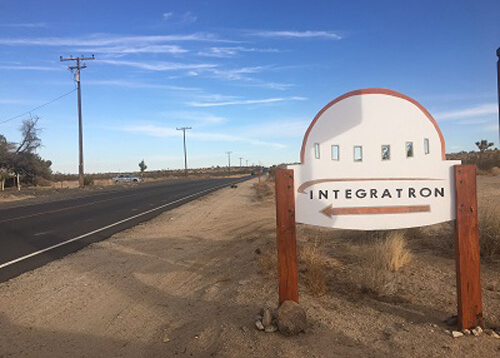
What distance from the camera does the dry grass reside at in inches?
198

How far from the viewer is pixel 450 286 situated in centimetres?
531

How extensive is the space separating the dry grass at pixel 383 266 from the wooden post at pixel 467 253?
1049 millimetres

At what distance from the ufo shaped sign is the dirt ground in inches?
41.9

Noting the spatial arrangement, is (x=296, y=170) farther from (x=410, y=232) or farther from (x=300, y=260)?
(x=410, y=232)

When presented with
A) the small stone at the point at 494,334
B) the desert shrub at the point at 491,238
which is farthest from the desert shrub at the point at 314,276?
the desert shrub at the point at 491,238

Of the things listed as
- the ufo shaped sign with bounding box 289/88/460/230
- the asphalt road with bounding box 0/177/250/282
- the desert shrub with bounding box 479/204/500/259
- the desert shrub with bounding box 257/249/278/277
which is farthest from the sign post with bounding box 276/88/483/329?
the asphalt road with bounding box 0/177/250/282

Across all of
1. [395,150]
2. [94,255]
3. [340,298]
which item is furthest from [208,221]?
[395,150]

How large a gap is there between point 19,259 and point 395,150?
25.8 ft

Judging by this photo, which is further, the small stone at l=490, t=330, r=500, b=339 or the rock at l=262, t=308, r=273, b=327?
the rock at l=262, t=308, r=273, b=327

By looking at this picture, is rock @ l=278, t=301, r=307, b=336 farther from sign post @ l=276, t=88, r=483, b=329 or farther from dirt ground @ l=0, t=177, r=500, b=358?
sign post @ l=276, t=88, r=483, b=329

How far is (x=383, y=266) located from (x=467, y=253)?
186 cm

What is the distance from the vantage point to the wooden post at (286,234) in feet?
13.8

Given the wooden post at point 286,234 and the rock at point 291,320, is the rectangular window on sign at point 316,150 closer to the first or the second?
the wooden post at point 286,234

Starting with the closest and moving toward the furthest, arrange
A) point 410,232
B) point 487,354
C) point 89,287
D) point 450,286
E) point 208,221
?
point 487,354, point 450,286, point 89,287, point 410,232, point 208,221
